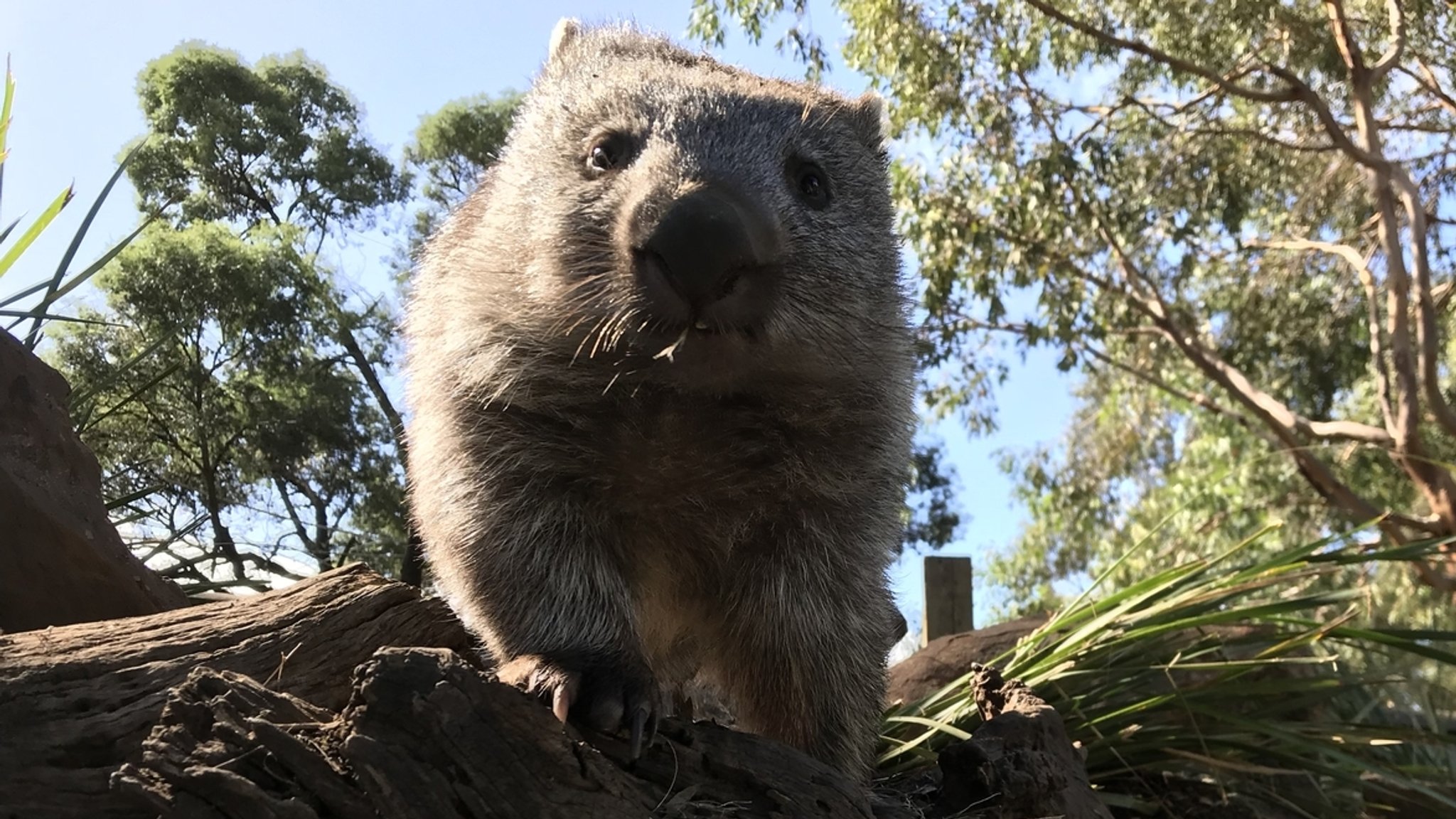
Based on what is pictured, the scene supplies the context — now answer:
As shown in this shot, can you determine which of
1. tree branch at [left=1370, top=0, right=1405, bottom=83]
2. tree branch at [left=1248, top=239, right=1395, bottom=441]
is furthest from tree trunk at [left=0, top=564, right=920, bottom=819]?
tree branch at [left=1370, top=0, right=1405, bottom=83]

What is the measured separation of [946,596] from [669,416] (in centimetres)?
Answer: 434

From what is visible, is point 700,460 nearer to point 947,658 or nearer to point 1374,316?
point 947,658

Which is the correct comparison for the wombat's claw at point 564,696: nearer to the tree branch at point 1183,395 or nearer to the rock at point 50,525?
the rock at point 50,525

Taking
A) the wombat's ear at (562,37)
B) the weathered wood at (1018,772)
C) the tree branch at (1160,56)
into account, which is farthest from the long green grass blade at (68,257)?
the tree branch at (1160,56)

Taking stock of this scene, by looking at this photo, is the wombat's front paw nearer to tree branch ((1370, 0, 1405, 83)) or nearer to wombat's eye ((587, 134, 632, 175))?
wombat's eye ((587, 134, 632, 175))

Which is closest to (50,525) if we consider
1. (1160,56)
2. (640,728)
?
(640,728)

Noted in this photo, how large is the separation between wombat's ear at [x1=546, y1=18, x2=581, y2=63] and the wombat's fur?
47 centimetres

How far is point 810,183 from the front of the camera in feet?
8.43

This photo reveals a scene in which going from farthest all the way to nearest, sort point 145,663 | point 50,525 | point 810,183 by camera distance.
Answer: point 50,525
point 810,183
point 145,663

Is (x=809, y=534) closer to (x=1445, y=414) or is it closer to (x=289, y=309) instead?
(x=289, y=309)

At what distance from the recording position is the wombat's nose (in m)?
1.90

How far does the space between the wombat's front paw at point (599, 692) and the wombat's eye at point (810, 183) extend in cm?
118

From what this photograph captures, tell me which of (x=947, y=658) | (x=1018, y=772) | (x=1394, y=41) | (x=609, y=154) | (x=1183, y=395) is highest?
(x=1394, y=41)

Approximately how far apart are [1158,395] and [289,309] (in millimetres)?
10299
